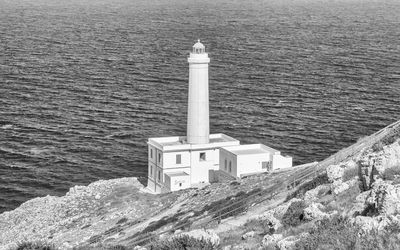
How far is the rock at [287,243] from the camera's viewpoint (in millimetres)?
25156

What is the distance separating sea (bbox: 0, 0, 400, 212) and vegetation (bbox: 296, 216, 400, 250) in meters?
52.7

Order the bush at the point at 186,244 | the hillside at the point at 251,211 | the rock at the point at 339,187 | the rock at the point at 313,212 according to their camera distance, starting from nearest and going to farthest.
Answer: the hillside at the point at 251,211 < the bush at the point at 186,244 < the rock at the point at 313,212 < the rock at the point at 339,187

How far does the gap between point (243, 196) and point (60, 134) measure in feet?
161

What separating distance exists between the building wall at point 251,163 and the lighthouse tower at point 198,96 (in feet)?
21.7

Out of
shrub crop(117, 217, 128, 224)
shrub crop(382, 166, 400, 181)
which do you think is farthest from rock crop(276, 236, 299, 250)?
shrub crop(117, 217, 128, 224)

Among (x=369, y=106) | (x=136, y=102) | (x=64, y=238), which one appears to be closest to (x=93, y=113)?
(x=136, y=102)

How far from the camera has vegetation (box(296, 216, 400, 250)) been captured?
72.1 feet

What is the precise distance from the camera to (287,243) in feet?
83.8

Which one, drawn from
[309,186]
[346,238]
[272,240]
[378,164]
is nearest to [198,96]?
[309,186]

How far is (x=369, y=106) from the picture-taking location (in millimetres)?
107750

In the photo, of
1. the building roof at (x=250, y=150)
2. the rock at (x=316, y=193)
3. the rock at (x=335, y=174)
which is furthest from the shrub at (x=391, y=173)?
the building roof at (x=250, y=150)

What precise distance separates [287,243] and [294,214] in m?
6.76

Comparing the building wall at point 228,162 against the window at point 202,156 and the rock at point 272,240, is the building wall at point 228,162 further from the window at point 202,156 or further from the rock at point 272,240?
the rock at point 272,240

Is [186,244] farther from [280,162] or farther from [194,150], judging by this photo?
[194,150]
